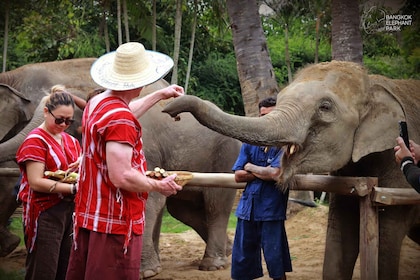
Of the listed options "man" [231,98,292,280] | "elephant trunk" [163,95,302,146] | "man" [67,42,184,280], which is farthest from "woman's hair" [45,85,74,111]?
"man" [231,98,292,280]

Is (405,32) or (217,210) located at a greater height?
(405,32)

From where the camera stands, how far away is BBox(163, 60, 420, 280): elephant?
17.6ft

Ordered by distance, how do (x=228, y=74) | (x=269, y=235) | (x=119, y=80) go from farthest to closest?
1. (x=228, y=74)
2. (x=269, y=235)
3. (x=119, y=80)

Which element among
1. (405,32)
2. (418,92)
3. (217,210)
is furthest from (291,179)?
(405,32)

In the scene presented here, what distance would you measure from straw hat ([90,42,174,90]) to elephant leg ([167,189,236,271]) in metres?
4.51

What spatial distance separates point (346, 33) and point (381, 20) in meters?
4.02

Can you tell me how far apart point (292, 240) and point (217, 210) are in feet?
6.60

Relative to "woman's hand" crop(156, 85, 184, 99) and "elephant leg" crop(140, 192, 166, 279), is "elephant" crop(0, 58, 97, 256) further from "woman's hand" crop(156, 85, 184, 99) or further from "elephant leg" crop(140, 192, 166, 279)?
"woman's hand" crop(156, 85, 184, 99)

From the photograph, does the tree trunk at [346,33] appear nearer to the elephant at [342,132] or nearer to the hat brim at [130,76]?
the elephant at [342,132]

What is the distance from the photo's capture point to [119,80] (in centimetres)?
403

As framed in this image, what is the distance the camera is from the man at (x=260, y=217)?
588 cm

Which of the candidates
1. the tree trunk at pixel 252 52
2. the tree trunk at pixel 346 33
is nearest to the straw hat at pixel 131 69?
the tree trunk at pixel 252 52

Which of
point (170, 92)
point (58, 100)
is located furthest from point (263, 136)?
point (58, 100)

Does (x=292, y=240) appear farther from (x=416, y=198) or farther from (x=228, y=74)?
(x=228, y=74)
